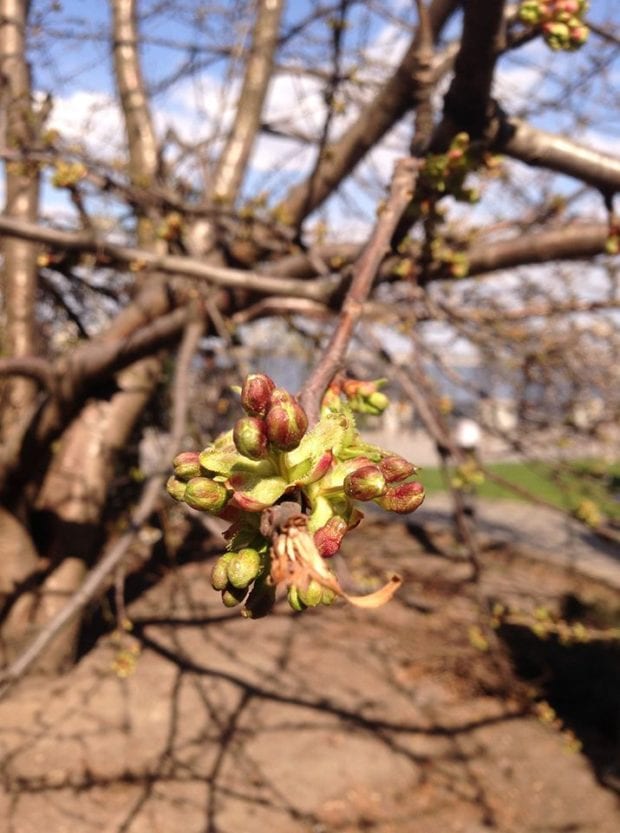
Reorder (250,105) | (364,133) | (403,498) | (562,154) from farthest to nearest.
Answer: (250,105) → (364,133) → (562,154) → (403,498)

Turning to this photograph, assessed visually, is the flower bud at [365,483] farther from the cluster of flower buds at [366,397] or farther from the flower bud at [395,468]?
the cluster of flower buds at [366,397]

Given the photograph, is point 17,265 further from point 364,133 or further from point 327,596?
point 327,596

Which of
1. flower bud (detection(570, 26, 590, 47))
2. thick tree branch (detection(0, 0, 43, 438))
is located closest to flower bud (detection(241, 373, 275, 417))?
flower bud (detection(570, 26, 590, 47))

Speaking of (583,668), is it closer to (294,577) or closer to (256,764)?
(256,764)

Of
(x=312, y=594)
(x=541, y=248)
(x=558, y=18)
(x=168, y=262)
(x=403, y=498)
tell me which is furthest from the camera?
(x=541, y=248)

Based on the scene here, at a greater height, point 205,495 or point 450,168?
point 450,168

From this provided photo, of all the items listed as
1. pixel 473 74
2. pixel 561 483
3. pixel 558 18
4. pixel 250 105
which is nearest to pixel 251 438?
pixel 473 74
